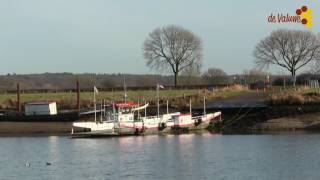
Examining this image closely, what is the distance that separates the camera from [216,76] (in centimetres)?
18738

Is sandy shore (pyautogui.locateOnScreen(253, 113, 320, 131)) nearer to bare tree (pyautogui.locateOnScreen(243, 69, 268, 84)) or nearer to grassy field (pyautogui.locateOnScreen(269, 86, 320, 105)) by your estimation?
grassy field (pyautogui.locateOnScreen(269, 86, 320, 105))

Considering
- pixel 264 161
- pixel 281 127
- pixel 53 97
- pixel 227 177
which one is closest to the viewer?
pixel 227 177

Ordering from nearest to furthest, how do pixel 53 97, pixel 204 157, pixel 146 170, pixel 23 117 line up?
pixel 146 170 → pixel 204 157 → pixel 23 117 → pixel 53 97

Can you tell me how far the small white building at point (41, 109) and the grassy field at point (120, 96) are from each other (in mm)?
9052

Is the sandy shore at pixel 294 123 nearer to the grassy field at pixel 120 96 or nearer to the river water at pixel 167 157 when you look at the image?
the river water at pixel 167 157

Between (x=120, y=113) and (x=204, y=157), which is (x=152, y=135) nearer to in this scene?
(x=120, y=113)

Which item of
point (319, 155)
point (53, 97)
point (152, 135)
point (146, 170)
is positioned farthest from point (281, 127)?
point (53, 97)

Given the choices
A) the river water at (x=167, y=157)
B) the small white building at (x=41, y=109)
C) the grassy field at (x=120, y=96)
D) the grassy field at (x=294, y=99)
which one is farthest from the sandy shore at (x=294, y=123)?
the small white building at (x=41, y=109)

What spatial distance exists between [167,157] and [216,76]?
123948 millimetres

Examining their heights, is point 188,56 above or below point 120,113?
above

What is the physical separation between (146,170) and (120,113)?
126 feet

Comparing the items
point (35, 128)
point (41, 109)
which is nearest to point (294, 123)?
point (35, 128)

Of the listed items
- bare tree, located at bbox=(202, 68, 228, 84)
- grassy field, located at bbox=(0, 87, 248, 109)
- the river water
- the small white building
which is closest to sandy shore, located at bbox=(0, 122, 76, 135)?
the small white building

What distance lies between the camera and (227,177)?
5116cm
